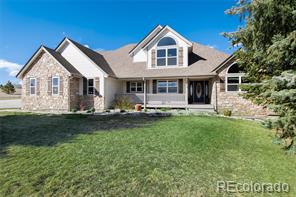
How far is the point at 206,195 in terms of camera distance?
399cm

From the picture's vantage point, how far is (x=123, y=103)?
1867 cm

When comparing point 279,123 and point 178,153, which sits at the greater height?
point 279,123

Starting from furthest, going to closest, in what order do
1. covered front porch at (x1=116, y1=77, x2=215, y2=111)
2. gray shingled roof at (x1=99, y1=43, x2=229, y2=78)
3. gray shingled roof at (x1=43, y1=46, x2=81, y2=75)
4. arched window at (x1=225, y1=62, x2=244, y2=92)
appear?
gray shingled roof at (x1=43, y1=46, x2=81, y2=75) → covered front porch at (x1=116, y1=77, x2=215, y2=111) → gray shingled roof at (x1=99, y1=43, x2=229, y2=78) → arched window at (x1=225, y1=62, x2=244, y2=92)

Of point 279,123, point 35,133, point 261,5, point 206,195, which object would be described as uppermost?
point 261,5

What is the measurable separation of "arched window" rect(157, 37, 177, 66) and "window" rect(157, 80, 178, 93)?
5.70 ft

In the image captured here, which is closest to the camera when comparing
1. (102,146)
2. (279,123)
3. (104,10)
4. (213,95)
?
(279,123)

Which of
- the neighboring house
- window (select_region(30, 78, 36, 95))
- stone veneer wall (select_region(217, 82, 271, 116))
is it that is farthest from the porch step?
window (select_region(30, 78, 36, 95))

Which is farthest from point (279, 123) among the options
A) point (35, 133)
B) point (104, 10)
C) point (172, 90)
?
point (104, 10)

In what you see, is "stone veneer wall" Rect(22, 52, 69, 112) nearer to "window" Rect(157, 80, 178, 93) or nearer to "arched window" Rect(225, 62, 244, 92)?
"window" Rect(157, 80, 178, 93)

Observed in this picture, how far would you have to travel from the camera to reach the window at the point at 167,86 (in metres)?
19.1

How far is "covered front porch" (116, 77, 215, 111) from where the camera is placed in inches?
707

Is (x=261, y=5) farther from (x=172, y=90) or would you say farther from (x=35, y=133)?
(x=172, y=90)

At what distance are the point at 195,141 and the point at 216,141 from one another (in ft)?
2.78

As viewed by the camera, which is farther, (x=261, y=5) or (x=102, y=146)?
(x=102, y=146)
